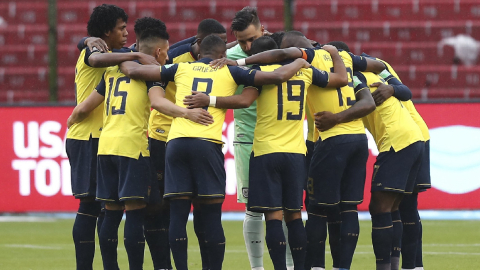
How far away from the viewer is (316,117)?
6.18 metres

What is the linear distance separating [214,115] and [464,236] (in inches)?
194

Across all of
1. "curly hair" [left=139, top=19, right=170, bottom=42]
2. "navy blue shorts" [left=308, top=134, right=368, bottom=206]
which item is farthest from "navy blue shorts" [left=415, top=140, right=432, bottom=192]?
"curly hair" [left=139, top=19, right=170, bottom=42]

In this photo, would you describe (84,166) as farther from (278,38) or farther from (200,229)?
(278,38)

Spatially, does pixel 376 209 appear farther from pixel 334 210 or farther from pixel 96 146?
pixel 96 146

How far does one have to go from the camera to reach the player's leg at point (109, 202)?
587 centimetres

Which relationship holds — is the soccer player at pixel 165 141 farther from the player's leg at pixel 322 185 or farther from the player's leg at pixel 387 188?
the player's leg at pixel 387 188

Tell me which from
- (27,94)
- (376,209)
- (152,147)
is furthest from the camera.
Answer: (27,94)

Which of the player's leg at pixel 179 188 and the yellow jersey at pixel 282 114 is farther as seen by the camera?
the yellow jersey at pixel 282 114

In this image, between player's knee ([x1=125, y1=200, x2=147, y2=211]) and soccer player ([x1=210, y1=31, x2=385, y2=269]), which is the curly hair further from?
player's knee ([x1=125, y1=200, x2=147, y2=211])

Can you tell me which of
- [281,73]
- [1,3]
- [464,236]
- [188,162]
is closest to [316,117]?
[281,73]

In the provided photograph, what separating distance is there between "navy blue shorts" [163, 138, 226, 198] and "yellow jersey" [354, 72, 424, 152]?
141 cm

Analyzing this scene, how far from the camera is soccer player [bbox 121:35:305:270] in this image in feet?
18.6

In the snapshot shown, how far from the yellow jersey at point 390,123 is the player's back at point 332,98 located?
0.12 m

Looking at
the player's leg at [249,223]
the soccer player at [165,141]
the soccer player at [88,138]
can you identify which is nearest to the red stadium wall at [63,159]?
the soccer player at [165,141]
